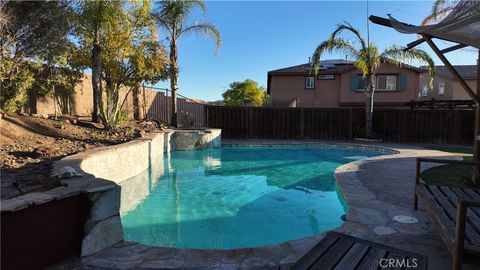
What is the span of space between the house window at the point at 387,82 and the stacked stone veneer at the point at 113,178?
13.9 metres

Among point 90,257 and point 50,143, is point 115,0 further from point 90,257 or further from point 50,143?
point 90,257

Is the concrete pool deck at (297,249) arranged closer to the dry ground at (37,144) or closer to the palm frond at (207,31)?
the dry ground at (37,144)

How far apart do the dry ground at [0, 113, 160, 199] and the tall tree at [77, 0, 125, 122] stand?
165cm

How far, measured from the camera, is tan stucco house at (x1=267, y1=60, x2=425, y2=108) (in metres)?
21.5

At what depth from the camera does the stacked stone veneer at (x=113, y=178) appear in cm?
315

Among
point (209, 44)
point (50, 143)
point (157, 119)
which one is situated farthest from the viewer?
point (157, 119)

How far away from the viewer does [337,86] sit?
2270 centimetres

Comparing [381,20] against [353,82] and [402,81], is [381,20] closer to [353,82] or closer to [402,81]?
[353,82]

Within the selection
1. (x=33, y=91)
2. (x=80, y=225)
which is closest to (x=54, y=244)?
(x=80, y=225)

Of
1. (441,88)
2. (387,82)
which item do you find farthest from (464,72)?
(387,82)

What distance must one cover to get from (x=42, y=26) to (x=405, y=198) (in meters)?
8.87

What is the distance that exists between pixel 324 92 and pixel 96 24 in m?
16.9

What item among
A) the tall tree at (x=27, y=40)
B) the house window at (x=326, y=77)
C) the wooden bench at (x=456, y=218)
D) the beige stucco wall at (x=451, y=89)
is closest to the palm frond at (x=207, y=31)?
the tall tree at (x=27, y=40)

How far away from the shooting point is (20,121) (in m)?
8.02
